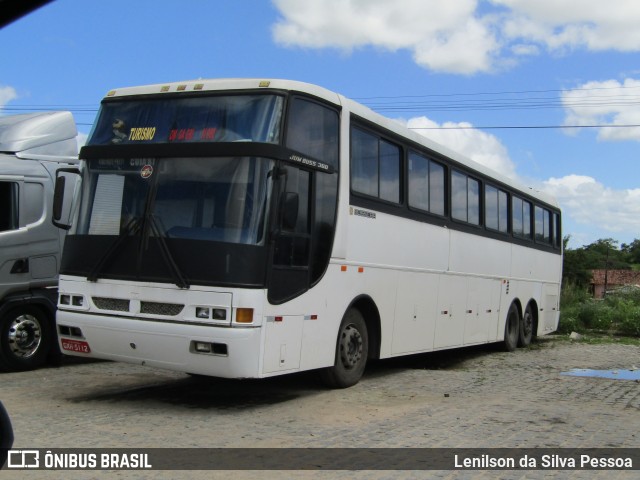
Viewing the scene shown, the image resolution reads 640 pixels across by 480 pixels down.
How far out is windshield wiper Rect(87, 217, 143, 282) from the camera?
8.07 metres

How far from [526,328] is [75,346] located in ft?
39.9

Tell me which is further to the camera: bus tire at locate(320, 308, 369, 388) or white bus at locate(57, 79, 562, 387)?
bus tire at locate(320, 308, 369, 388)

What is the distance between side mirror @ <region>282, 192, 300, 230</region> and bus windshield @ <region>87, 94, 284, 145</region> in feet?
2.03

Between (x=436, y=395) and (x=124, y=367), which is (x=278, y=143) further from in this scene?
(x=124, y=367)

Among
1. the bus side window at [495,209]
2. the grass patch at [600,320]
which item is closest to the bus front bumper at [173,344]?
the bus side window at [495,209]

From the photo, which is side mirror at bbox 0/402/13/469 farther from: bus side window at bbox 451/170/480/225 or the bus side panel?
bus side window at bbox 451/170/480/225

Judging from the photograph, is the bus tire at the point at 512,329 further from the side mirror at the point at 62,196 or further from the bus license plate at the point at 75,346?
the bus license plate at the point at 75,346

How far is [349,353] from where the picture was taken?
31.4 ft

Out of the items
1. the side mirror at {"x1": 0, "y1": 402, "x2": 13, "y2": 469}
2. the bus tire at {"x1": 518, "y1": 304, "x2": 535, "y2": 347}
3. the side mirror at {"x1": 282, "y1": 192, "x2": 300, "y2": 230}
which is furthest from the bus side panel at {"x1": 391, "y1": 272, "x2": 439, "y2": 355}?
the side mirror at {"x1": 0, "y1": 402, "x2": 13, "y2": 469}

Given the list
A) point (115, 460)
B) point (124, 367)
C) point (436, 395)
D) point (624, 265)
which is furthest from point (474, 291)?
point (624, 265)

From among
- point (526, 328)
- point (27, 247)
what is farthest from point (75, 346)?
point (526, 328)

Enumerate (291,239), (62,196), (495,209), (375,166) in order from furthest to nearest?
(495,209), (375,166), (62,196), (291,239)

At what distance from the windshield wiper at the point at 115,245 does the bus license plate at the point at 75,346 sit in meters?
0.75

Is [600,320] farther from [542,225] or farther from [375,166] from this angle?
[375,166]
